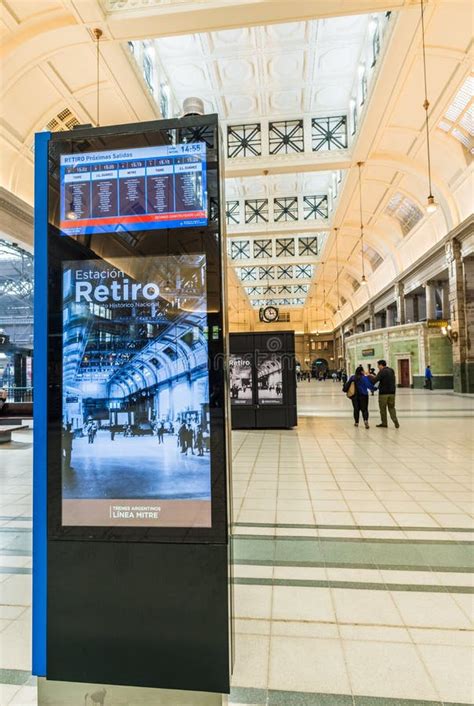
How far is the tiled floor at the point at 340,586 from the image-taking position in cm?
191

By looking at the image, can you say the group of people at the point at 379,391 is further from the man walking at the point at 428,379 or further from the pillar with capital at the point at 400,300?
the pillar with capital at the point at 400,300

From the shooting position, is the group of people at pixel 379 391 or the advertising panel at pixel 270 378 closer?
the group of people at pixel 379 391

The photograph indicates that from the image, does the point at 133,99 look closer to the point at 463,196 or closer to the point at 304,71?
the point at 304,71

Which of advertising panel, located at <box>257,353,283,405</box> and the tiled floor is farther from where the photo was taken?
advertising panel, located at <box>257,353,283,405</box>

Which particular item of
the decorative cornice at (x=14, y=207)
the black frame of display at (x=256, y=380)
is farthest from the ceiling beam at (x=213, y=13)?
the black frame of display at (x=256, y=380)

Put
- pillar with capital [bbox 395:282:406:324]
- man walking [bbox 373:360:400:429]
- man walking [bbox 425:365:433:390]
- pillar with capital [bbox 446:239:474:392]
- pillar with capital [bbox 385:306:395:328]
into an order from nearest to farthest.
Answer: man walking [bbox 373:360:400:429]
pillar with capital [bbox 446:239:474:392]
man walking [bbox 425:365:433:390]
pillar with capital [bbox 395:282:406:324]
pillar with capital [bbox 385:306:395:328]

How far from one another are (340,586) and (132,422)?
6.61 ft

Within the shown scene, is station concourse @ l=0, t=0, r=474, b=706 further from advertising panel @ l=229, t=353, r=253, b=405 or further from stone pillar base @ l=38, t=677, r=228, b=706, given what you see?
advertising panel @ l=229, t=353, r=253, b=405

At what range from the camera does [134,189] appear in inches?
68.9

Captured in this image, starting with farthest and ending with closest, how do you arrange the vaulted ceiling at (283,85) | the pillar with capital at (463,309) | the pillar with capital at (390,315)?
the pillar with capital at (390,315) < the pillar with capital at (463,309) < the vaulted ceiling at (283,85)

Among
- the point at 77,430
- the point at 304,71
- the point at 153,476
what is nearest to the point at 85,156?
the point at 77,430

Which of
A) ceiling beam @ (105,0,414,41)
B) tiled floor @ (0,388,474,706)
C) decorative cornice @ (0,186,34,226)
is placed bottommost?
tiled floor @ (0,388,474,706)

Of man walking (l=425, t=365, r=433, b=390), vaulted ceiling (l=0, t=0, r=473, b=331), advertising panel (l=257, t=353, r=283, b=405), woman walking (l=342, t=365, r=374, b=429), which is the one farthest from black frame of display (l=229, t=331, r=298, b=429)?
man walking (l=425, t=365, r=433, b=390)

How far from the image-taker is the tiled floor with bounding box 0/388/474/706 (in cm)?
191
